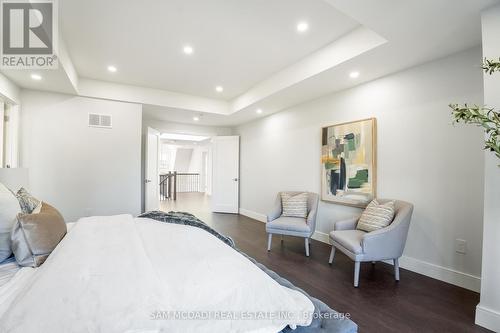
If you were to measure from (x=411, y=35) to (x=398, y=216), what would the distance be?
6.11ft

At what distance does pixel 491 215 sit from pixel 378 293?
3.90 ft

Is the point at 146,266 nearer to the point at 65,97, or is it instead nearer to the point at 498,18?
the point at 498,18

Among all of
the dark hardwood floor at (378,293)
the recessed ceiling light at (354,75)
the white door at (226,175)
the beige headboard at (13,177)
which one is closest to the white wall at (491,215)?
the dark hardwood floor at (378,293)

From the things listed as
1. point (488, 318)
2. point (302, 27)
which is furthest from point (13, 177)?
point (488, 318)

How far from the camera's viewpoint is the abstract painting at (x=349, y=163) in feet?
10.7

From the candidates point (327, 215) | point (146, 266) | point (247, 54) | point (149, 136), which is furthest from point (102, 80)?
point (327, 215)

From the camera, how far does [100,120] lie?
4.29 meters

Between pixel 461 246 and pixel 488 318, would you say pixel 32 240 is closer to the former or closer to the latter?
pixel 488 318

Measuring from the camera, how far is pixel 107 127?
4336 mm

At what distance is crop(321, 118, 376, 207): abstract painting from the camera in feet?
10.7

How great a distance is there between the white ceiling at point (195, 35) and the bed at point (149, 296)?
2287 millimetres

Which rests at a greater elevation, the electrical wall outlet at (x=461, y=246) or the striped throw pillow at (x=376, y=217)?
the striped throw pillow at (x=376, y=217)

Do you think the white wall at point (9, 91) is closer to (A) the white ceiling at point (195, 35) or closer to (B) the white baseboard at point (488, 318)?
(A) the white ceiling at point (195, 35)

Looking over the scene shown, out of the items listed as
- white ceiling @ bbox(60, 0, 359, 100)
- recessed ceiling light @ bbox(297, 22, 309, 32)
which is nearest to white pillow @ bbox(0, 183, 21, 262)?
white ceiling @ bbox(60, 0, 359, 100)
